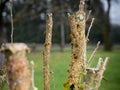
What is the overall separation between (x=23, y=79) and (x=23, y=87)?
6 centimetres

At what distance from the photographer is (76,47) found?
3.20 metres

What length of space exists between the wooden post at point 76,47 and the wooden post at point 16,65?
691 mm

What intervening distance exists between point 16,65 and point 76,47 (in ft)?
2.90

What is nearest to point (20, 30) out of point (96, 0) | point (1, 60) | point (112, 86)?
point (96, 0)

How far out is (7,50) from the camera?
2.38m

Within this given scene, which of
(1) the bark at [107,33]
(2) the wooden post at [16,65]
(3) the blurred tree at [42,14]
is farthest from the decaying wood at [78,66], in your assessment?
(1) the bark at [107,33]

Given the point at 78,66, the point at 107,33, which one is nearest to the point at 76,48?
the point at 78,66

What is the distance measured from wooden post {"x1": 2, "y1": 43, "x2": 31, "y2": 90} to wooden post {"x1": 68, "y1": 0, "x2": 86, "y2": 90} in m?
0.69

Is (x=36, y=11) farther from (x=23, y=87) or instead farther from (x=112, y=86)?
(x=23, y=87)

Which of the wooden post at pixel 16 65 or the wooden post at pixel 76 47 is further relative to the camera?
the wooden post at pixel 76 47

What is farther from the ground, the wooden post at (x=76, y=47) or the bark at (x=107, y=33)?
the wooden post at (x=76, y=47)

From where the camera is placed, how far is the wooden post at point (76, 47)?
3.10 meters

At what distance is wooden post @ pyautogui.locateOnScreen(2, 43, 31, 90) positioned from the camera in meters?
2.38

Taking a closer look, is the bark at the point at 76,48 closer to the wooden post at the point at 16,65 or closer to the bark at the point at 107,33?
the wooden post at the point at 16,65
